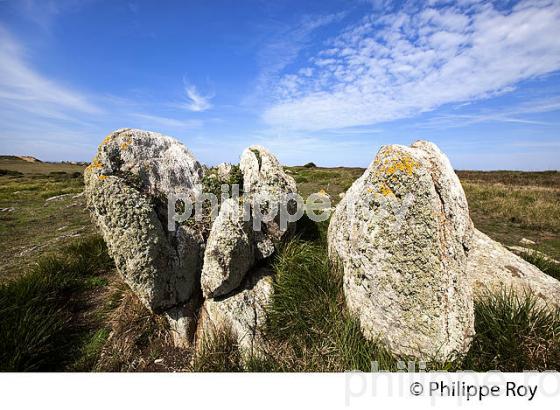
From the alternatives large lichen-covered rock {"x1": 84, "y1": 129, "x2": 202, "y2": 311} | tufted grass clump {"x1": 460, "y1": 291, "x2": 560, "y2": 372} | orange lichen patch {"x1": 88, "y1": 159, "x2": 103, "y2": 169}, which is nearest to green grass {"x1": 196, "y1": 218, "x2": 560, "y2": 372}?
tufted grass clump {"x1": 460, "y1": 291, "x2": 560, "y2": 372}

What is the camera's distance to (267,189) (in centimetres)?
611

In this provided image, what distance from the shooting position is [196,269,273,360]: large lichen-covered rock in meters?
4.88

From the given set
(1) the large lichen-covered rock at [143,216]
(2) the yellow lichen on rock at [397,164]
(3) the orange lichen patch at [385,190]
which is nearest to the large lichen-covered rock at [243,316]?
(1) the large lichen-covered rock at [143,216]

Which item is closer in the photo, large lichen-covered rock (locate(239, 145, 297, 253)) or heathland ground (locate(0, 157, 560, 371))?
heathland ground (locate(0, 157, 560, 371))

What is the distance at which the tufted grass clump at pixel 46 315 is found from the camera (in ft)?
14.6

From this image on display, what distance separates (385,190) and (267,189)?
2681 millimetres

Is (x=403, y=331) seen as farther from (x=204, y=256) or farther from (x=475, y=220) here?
(x=475, y=220)

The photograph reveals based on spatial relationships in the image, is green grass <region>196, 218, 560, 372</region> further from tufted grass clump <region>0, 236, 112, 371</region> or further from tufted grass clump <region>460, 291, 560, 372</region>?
tufted grass clump <region>0, 236, 112, 371</region>

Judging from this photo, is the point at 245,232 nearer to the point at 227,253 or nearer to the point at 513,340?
the point at 227,253

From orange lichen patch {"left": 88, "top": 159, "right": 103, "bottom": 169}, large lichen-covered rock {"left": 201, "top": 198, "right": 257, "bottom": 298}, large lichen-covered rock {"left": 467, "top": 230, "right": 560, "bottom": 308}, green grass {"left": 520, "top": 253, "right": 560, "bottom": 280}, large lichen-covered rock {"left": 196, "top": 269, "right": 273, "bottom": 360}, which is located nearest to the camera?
large lichen-covered rock {"left": 196, "top": 269, "right": 273, "bottom": 360}

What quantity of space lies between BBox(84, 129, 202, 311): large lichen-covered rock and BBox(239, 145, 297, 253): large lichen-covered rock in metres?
1.38

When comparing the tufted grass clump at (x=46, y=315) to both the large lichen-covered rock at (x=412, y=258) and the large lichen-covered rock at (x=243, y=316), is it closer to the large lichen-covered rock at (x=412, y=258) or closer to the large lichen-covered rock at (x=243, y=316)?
the large lichen-covered rock at (x=243, y=316)

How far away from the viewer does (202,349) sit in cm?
467
